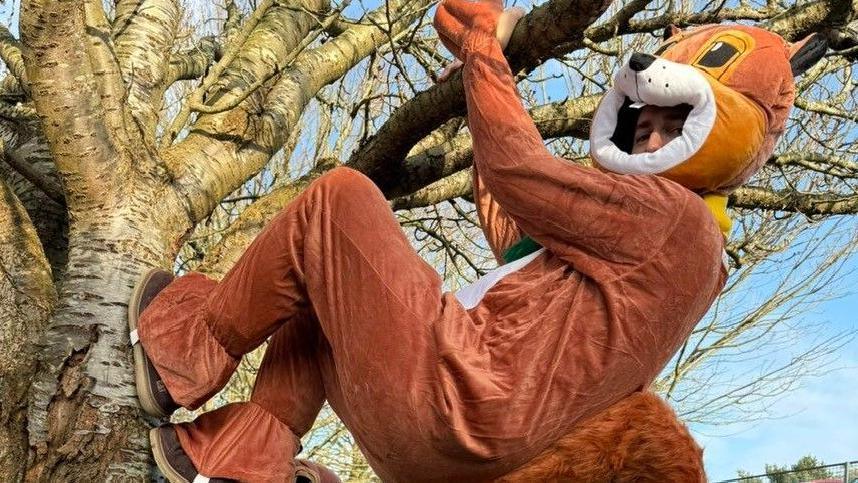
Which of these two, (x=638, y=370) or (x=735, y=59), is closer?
(x=638, y=370)

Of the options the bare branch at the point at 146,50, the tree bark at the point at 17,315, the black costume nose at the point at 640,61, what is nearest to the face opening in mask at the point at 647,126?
the black costume nose at the point at 640,61

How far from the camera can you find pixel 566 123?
4.07 metres

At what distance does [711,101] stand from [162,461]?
1698 mm

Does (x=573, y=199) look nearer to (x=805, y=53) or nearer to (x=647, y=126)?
(x=647, y=126)

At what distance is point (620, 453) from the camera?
2137 millimetres

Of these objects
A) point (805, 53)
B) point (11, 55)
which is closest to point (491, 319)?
point (805, 53)

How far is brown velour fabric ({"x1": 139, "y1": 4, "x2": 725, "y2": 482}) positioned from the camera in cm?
208

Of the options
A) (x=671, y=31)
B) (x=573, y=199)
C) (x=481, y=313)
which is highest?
(x=671, y=31)

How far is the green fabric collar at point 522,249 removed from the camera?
2.50m

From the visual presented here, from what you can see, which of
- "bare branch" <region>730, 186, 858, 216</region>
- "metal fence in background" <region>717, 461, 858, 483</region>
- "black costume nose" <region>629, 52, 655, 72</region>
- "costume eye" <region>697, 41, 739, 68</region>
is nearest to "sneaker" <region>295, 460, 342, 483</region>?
"black costume nose" <region>629, 52, 655, 72</region>

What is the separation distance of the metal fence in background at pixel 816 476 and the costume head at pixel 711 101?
214 inches

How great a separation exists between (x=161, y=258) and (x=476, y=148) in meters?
1.07

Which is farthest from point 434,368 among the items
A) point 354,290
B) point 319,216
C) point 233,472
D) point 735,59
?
point 735,59

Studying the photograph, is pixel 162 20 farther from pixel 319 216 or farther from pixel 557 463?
pixel 557 463
